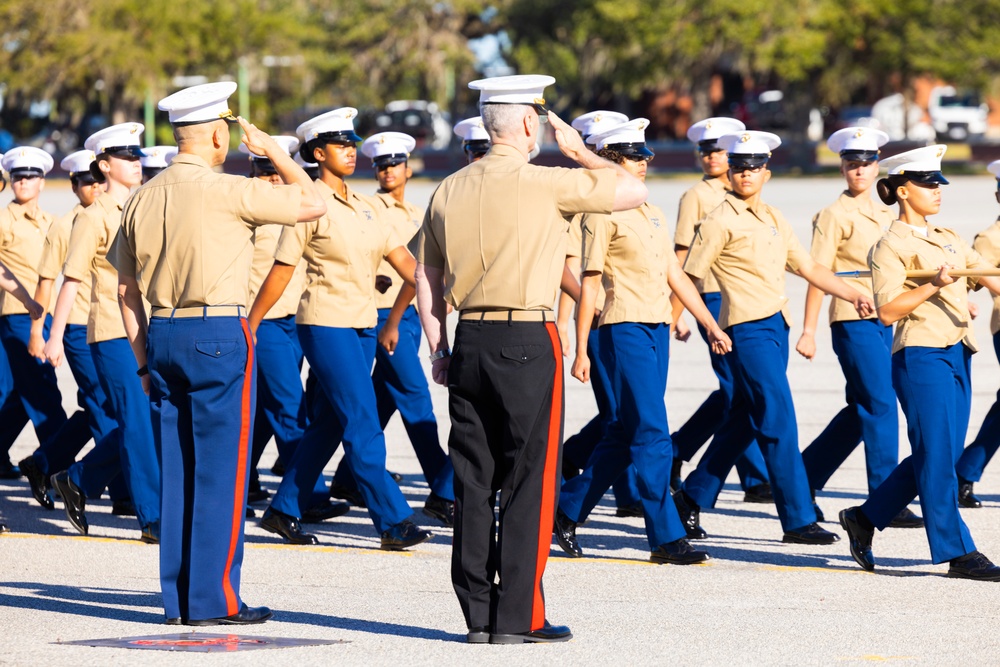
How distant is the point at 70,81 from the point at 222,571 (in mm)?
45746

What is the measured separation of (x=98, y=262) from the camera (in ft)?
26.6

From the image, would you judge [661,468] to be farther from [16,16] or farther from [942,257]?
[16,16]

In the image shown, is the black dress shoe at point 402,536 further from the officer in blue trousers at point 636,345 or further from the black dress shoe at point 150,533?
the black dress shoe at point 150,533

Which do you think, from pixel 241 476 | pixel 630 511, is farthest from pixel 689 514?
pixel 241 476

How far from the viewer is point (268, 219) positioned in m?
5.79

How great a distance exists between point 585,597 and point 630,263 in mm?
1751

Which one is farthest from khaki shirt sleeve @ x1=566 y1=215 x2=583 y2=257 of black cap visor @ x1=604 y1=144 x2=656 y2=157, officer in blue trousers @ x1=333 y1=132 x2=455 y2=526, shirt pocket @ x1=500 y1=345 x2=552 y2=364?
shirt pocket @ x1=500 y1=345 x2=552 y2=364

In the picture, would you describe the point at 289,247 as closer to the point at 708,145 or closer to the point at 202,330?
the point at 202,330

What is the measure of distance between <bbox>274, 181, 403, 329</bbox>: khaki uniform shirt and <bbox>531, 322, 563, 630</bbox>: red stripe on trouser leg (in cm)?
227

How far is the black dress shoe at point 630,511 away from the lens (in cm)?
867

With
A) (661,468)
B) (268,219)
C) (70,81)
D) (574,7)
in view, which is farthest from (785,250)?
(70,81)

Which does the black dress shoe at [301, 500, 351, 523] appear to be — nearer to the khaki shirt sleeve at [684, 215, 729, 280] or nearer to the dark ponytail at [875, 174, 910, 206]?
the khaki shirt sleeve at [684, 215, 729, 280]

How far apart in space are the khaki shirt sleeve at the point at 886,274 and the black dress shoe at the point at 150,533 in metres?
3.58

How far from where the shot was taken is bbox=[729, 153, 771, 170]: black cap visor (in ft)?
26.7
